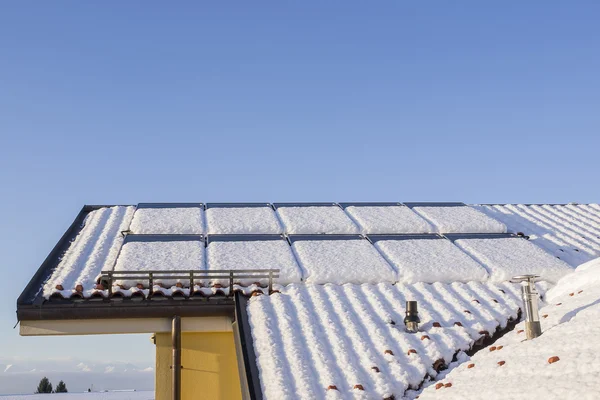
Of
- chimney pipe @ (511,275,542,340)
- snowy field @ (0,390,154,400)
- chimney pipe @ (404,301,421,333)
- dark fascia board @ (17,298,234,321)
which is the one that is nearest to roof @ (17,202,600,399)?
dark fascia board @ (17,298,234,321)

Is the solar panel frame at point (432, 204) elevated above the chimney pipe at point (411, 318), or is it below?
above

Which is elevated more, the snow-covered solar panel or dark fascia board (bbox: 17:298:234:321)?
the snow-covered solar panel

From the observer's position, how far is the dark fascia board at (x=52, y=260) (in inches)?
367

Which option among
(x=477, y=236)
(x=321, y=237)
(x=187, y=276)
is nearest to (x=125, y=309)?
(x=187, y=276)

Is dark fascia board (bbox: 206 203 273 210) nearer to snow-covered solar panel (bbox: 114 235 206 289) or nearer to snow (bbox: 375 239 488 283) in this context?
snow-covered solar panel (bbox: 114 235 206 289)

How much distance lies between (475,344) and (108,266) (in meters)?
5.96

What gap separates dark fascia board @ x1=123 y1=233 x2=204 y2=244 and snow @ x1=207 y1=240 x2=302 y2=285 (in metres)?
0.52

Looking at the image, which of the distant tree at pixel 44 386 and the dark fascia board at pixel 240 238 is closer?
the dark fascia board at pixel 240 238

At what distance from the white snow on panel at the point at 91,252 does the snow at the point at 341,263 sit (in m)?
3.31

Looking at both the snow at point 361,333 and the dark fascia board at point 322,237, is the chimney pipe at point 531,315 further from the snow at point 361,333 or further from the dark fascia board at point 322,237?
the dark fascia board at point 322,237

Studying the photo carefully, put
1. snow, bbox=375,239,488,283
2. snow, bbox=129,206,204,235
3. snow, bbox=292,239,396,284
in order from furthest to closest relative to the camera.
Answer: snow, bbox=129,206,204,235 → snow, bbox=375,239,488,283 → snow, bbox=292,239,396,284

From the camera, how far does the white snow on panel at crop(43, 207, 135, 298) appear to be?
980 centimetres

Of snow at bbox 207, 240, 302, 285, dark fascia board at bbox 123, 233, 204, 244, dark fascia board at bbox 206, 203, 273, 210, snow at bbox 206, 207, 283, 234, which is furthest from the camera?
dark fascia board at bbox 206, 203, 273, 210

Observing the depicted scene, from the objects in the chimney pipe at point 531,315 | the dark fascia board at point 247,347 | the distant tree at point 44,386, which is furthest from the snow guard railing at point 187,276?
the distant tree at point 44,386
